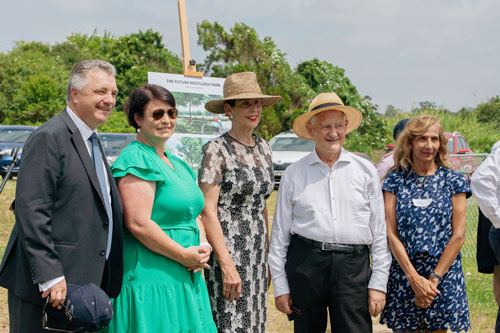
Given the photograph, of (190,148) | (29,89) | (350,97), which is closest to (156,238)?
(190,148)

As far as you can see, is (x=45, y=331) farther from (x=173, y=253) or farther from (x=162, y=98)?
(x=162, y=98)

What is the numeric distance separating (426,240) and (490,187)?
0.55 metres

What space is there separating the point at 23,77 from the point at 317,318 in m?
33.2

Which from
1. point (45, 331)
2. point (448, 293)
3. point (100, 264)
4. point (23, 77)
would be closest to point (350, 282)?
point (448, 293)

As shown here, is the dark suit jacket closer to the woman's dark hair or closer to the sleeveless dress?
the woman's dark hair

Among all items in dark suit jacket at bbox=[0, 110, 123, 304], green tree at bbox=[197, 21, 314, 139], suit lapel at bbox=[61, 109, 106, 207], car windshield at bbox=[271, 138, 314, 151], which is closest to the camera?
dark suit jacket at bbox=[0, 110, 123, 304]

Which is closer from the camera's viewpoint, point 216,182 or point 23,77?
point 216,182

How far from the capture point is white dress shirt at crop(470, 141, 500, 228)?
3224 millimetres

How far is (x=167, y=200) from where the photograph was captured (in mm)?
2998

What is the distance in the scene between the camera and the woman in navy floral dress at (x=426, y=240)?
3.49 metres

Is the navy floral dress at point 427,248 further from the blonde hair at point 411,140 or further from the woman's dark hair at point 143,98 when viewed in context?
the woman's dark hair at point 143,98

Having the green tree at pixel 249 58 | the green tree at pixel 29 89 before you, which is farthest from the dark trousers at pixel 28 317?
the green tree at pixel 29 89

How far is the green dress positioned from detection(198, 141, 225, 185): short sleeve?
338 millimetres

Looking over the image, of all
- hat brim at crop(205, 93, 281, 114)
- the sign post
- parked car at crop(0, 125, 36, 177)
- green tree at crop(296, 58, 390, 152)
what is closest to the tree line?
green tree at crop(296, 58, 390, 152)
